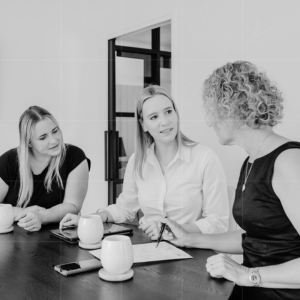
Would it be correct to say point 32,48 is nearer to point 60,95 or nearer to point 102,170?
point 60,95

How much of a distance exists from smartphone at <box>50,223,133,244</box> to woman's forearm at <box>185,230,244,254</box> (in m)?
0.28

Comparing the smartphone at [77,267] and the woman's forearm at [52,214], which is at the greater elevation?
the smartphone at [77,267]

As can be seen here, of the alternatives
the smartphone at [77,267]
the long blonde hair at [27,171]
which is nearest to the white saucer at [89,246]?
the smartphone at [77,267]

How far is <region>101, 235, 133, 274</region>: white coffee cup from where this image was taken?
36.6 inches

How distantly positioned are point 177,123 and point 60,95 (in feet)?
5.75

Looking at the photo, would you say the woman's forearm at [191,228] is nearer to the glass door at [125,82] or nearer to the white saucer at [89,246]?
the white saucer at [89,246]

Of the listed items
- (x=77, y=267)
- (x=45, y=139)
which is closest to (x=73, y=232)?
(x=77, y=267)

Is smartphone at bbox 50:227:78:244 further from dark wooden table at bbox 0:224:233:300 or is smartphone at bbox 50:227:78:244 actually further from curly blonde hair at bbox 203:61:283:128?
curly blonde hair at bbox 203:61:283:128

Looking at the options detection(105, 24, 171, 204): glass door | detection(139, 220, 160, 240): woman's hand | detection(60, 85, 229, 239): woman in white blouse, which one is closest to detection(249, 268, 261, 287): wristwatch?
detection(139, 220, 160, 240): woman's hand

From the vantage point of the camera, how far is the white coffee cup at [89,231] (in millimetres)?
1205

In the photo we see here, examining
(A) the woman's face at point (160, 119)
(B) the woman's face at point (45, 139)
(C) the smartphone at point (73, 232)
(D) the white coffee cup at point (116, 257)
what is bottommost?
(C) the smartphone at point (73, 232)

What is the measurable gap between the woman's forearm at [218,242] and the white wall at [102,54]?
42.3 inches

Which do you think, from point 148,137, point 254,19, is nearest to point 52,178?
point 148,137

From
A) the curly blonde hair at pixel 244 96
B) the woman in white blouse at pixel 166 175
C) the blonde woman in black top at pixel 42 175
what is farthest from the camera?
the blonde woman in black top at pixel 42 175
